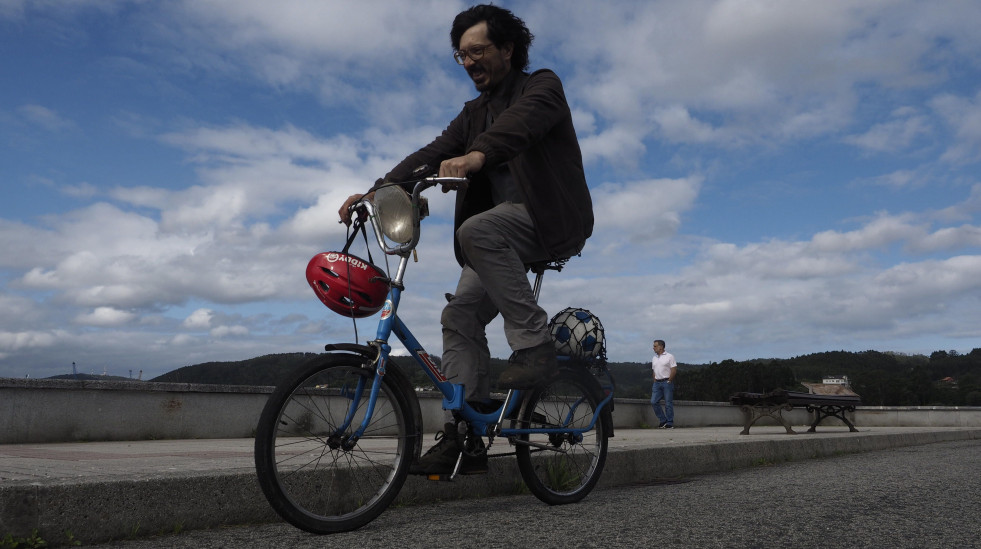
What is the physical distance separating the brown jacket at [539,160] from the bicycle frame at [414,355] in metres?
0.45

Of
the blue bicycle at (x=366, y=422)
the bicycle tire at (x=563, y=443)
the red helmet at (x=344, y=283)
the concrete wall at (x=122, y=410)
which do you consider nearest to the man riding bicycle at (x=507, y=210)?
the blue bicycle at (x=366, y=422)

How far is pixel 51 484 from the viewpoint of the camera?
104 inches

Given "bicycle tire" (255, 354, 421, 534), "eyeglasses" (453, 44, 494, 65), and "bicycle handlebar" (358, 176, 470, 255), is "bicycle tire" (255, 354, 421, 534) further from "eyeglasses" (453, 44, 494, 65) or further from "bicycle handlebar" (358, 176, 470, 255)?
"eyeglasses" (453, 44, 494, 65)

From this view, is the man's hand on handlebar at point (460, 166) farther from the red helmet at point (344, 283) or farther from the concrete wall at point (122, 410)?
the concrete wall at point (122, 410)

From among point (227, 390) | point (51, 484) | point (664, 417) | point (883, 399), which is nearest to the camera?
point (51, 484)

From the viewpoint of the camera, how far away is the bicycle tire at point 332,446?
279 centimetres

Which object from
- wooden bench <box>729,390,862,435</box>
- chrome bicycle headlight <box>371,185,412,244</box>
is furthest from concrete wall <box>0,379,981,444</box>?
chrome bicycle headlight <box>371,185,412,244</box>

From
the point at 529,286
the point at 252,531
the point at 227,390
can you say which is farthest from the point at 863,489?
the point at 227,390

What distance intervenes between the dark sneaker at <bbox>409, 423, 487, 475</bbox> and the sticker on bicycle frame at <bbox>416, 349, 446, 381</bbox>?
21 centimetres

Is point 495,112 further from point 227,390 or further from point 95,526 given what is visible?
point 227,390

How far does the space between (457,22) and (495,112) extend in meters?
0.44

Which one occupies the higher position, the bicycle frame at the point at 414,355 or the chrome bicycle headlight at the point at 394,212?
the chrome bicycle headlight at the point at 394,212

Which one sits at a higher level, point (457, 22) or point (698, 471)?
point (457, 22)

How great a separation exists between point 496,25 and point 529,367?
153 centimetres
